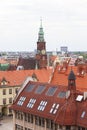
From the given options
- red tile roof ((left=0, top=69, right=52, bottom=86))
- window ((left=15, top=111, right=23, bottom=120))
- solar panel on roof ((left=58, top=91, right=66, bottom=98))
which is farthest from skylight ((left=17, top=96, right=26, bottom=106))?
red tile roof ((left=0, top=69, right=52, bottom=86))

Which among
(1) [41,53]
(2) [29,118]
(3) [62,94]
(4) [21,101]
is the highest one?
(3) [62,94]

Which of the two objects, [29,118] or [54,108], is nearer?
[54,108]

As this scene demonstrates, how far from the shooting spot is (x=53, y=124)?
204ft

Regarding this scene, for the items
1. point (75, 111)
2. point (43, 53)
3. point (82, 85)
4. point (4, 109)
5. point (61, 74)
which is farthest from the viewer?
point (43, 53)

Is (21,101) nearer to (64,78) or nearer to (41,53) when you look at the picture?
(64,78)

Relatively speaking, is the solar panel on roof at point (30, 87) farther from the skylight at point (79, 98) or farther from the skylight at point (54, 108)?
the skylight at point (79, 98)

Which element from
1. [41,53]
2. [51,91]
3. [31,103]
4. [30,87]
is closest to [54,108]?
[51,91]

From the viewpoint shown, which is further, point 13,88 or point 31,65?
point 31,65

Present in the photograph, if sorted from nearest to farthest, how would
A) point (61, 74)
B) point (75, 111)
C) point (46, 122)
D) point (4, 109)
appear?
1. point (75, 111)
2. point (46, 122)
3. point (61, 74)
4. point (4, 109)

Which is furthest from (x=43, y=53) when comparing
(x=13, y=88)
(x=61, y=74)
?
(x=61, y=74)

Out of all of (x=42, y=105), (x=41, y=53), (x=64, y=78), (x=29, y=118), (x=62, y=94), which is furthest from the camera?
(x=41, y=53)

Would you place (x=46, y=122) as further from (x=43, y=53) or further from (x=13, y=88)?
(x=43, y=53)

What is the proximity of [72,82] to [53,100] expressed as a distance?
5.73 metres

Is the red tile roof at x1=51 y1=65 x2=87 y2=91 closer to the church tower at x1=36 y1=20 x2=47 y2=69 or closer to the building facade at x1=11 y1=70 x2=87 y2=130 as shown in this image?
the building facade at x1=11 y1=70 x2=87 y2=130
